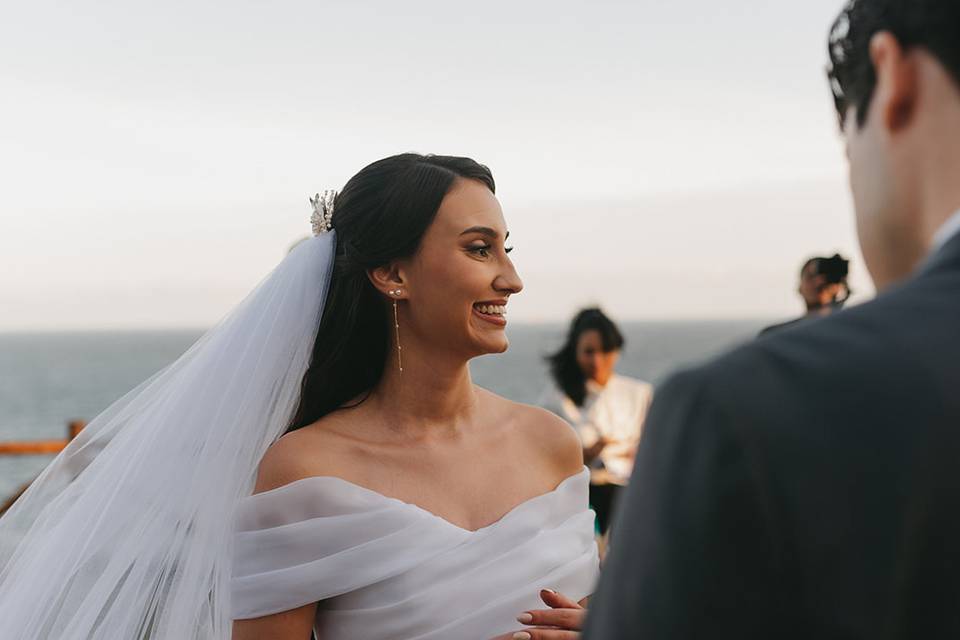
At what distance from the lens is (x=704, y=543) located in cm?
77

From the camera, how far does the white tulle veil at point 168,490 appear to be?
2584mm

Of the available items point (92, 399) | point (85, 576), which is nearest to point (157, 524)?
point (85, 576)

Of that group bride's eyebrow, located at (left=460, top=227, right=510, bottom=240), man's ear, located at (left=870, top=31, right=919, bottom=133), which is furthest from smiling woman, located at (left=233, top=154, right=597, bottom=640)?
man's ear, located at (left=870, top=31, right=919, bottom=133)

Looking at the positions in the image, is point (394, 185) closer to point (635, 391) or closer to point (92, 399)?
point (635, 391)

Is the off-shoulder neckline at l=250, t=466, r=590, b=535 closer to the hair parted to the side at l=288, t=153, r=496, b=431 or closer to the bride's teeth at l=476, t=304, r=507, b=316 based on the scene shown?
the hair parted to the side at l=288, t=153, r=496, b=431

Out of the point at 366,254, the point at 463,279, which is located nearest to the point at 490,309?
the point at 463,279

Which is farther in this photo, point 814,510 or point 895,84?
point 895,84

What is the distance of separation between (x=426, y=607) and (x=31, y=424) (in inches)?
2487

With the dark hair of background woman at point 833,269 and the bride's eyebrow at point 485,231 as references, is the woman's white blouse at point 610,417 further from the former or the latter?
the bride's eyebrow at point 485,231

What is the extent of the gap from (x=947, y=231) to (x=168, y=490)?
90.0 inches

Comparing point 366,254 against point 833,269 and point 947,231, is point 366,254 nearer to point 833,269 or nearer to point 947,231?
point 947,231

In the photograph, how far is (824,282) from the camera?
17.5 feet

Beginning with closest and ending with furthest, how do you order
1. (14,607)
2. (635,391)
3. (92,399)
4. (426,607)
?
(426,607)
(14,607)
(635,391)
(92,399)

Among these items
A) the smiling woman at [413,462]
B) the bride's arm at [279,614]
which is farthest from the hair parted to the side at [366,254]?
the bride's arm at [279,614]
